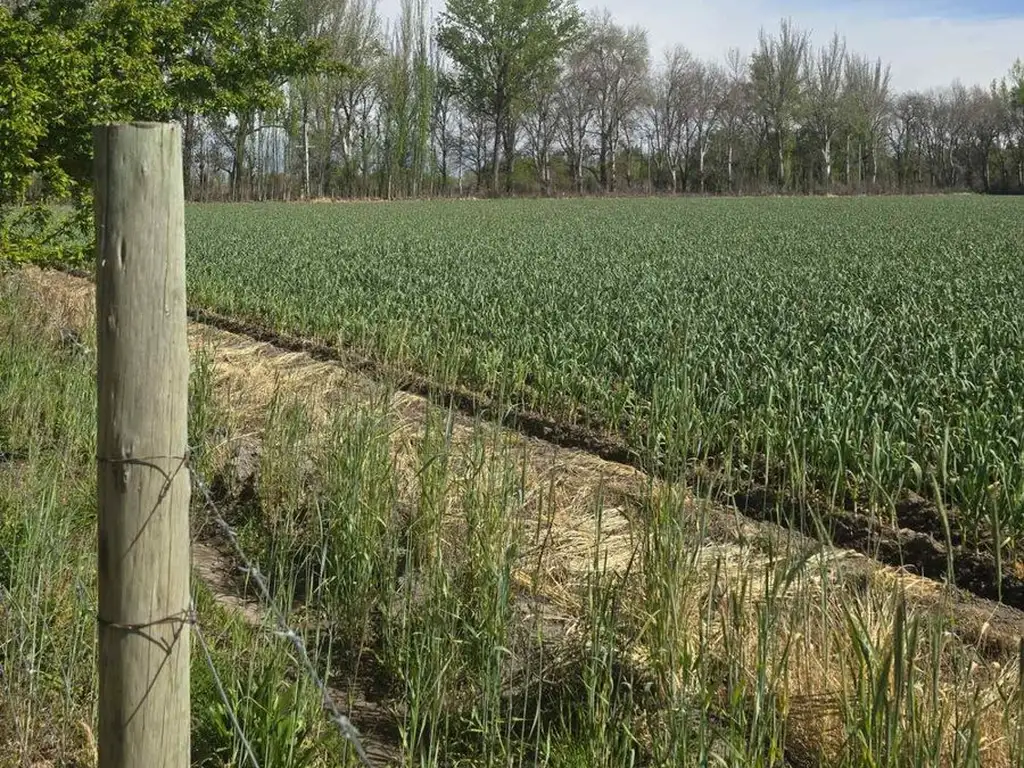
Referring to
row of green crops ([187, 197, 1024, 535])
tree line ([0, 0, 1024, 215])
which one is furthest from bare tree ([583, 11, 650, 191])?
row of green crops ([187, 197, 1024, 535])

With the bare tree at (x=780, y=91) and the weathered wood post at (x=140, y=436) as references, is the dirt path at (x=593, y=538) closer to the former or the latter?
the weathered wood post at (x=140, y=436)

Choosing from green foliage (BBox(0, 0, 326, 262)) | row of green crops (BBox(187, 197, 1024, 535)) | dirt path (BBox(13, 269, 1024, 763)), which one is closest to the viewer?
dirt path (BBox(13, 269, 1024, 763))

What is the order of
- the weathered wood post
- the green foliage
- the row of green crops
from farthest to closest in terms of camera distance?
the green foliage
the row of green crops
the weathered wood post

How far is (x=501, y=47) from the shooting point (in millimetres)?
72562

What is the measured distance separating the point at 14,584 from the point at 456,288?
31.0 ft

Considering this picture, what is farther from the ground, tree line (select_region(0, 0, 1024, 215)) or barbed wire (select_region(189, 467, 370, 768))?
tree line (select_region(0, 0, 1024, 215))

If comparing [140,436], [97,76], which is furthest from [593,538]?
[97,76]

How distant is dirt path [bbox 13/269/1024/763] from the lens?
3.32 meters

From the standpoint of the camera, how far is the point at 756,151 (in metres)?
82.4

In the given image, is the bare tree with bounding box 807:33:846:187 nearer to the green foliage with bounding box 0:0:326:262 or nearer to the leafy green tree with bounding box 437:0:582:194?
the leafy green tree with bounding box 437:0:582:194

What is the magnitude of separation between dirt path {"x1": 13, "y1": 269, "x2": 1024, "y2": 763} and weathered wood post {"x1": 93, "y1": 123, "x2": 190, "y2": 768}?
1.20 metres

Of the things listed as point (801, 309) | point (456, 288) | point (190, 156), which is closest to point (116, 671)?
point (801, 309)

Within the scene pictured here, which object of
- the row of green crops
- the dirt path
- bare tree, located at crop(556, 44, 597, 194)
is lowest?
the dirt path

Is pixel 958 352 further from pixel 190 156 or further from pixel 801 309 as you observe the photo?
pixel 190 156
